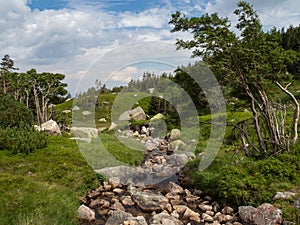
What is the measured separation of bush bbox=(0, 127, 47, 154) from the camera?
13.8 meters

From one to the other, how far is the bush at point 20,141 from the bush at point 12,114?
2863 mm

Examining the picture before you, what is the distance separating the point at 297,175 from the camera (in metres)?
9.52

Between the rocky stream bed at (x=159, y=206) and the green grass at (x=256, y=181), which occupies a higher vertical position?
the green grass at (x=256, y=181)

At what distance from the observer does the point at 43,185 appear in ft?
31.3

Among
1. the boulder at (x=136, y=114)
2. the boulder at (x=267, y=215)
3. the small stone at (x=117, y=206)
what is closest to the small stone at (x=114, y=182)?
the small stone at (x=117, y=206)

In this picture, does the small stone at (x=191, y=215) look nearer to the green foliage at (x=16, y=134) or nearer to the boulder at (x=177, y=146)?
the green foliage at (x=16, y=134)

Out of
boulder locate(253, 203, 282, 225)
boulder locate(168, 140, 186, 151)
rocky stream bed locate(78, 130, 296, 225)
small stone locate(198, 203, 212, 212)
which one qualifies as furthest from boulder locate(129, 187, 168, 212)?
boulder locate(168, 140, 186, 151)

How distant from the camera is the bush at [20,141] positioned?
13.8 metres

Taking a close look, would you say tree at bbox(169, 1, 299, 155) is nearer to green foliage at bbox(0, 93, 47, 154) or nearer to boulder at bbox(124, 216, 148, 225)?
boulder at bbox(124, 216, 148, 225)

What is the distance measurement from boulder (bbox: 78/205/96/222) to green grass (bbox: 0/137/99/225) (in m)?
0.23

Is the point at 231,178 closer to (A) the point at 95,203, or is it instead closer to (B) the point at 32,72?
(A) the point at 95,203

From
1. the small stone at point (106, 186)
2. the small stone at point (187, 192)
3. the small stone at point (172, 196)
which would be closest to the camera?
the small stone at point (172, 196)

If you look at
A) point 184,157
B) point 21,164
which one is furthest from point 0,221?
point 184,157

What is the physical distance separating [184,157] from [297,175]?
7118mm
